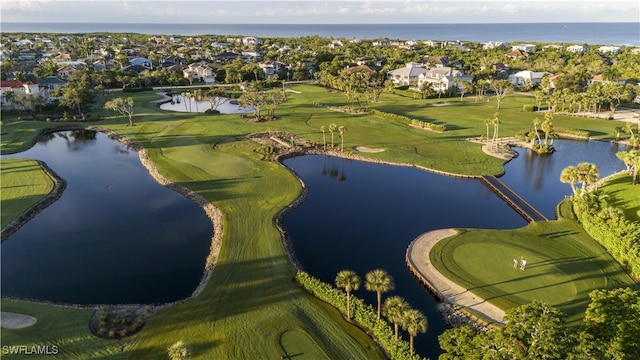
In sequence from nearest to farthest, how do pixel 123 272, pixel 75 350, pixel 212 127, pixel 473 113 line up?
1. pixel 75 350
2. pixel 123 272
3. pixel 212 127
4. pixel 473 113

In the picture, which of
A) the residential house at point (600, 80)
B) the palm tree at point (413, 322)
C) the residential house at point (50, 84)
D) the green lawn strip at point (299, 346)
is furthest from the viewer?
the residential house at point (600, 80)

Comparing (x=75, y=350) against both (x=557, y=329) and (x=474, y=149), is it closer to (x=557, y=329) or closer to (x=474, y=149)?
(x=557, y=329)

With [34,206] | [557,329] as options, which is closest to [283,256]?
[557,329]

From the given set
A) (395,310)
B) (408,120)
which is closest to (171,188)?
(395,310)

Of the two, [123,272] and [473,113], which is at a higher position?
[473,113]

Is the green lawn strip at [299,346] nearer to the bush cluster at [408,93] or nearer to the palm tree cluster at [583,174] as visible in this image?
the palm tree cluster at [583,174]

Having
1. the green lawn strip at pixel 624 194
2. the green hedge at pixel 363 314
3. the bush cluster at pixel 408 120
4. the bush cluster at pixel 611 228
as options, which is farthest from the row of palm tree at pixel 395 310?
the bush cluster at pixel 408 120

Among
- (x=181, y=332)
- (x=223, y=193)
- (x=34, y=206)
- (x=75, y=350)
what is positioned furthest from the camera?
(x=223, y=193)
